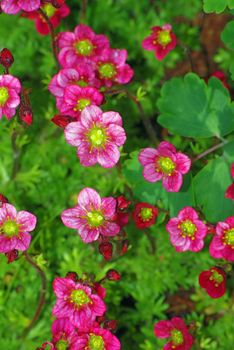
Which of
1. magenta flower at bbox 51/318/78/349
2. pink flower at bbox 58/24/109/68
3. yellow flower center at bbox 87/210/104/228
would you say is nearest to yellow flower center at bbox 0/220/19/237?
yellow flower center at bbox 87/210/104/228

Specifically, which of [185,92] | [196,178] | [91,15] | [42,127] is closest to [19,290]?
[42,127]

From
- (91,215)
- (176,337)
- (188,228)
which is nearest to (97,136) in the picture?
(91,215)

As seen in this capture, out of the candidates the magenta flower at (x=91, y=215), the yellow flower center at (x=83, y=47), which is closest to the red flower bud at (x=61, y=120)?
the magenta flower at (x=91, y=215)

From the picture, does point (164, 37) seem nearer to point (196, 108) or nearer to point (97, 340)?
point (196, 108)

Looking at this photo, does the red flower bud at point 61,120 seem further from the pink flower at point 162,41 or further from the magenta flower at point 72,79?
the pink flower at point 162,41

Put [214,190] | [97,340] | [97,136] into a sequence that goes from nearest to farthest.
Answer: [97,340] < [97,136] < [214,190]

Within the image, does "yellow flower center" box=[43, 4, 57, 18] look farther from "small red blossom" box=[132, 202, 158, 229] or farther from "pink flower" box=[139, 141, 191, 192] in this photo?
"small red blossom" box=[132, 202, 158, 229]
